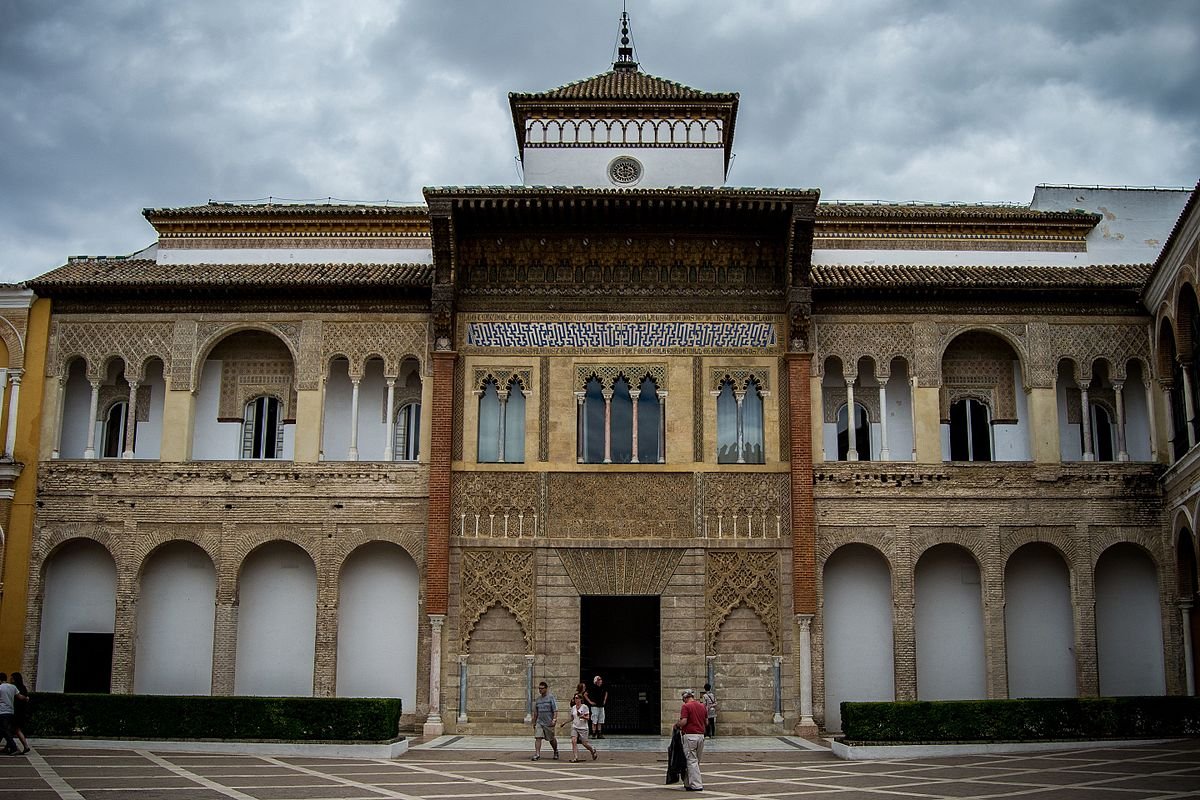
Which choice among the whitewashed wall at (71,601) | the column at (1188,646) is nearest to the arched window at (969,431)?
the column at (1188,646)

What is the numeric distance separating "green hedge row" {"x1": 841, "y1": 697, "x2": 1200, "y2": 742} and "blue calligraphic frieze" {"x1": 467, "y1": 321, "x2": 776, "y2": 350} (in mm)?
7341

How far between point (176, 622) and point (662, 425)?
383 inches

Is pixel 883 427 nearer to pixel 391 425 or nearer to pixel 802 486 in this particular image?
pixel 802 486

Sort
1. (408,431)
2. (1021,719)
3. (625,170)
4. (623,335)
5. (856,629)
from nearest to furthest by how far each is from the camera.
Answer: (1021,719) → (856,629) → (623,335) → (408,431) → (625,170)

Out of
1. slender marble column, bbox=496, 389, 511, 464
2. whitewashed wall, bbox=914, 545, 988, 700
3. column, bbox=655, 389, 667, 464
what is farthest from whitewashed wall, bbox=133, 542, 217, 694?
whitewashed wall, bbox=914, 545, 988, 700

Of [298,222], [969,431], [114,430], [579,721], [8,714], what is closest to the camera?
[8,714]

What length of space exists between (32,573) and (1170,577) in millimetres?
20579

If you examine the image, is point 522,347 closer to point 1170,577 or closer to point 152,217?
Answer: point 152,217

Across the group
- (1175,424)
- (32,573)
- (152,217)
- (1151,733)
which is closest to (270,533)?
(32,573)

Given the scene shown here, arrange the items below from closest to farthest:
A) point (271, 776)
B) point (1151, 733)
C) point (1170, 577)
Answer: point (271, 776) < point (1151, 733) < point (1170, 577)

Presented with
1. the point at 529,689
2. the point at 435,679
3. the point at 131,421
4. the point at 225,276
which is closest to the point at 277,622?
the point at 435,679

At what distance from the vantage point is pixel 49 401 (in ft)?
76.4

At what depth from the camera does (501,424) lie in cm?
2302

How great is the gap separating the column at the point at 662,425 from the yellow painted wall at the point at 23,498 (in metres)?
11.6
